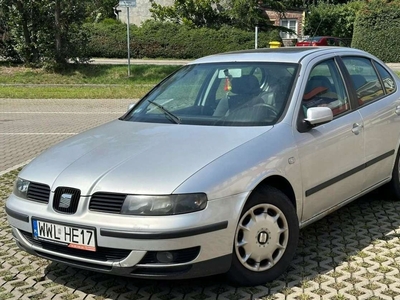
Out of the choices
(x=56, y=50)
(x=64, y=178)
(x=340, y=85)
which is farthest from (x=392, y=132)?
(x=56, y=50)

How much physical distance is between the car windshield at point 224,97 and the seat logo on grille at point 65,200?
1.23 meters

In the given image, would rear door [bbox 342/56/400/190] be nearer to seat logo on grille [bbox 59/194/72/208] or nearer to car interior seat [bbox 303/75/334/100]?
car interior seat [bbox 303/75/334/100]

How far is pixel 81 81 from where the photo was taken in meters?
21.5

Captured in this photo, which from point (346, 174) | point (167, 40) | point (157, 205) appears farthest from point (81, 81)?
point (157, 205)

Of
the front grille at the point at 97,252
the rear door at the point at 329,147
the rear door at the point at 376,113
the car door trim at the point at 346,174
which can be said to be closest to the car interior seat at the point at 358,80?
the rear door at the point at 376,113

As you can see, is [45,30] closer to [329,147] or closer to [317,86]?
[317,86]

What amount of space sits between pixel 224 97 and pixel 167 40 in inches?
1163

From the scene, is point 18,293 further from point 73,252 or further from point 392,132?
point 392,132

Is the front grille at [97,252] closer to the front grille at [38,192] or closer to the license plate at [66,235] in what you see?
the license plate at [66,235]

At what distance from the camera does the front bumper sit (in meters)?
3.41

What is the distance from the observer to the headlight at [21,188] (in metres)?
3.94

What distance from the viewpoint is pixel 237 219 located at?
12.0 feet

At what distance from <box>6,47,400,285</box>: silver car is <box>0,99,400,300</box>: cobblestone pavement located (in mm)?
236

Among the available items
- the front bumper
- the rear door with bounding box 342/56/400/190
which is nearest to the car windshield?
the rear door with bounding box 342/56/400/190
